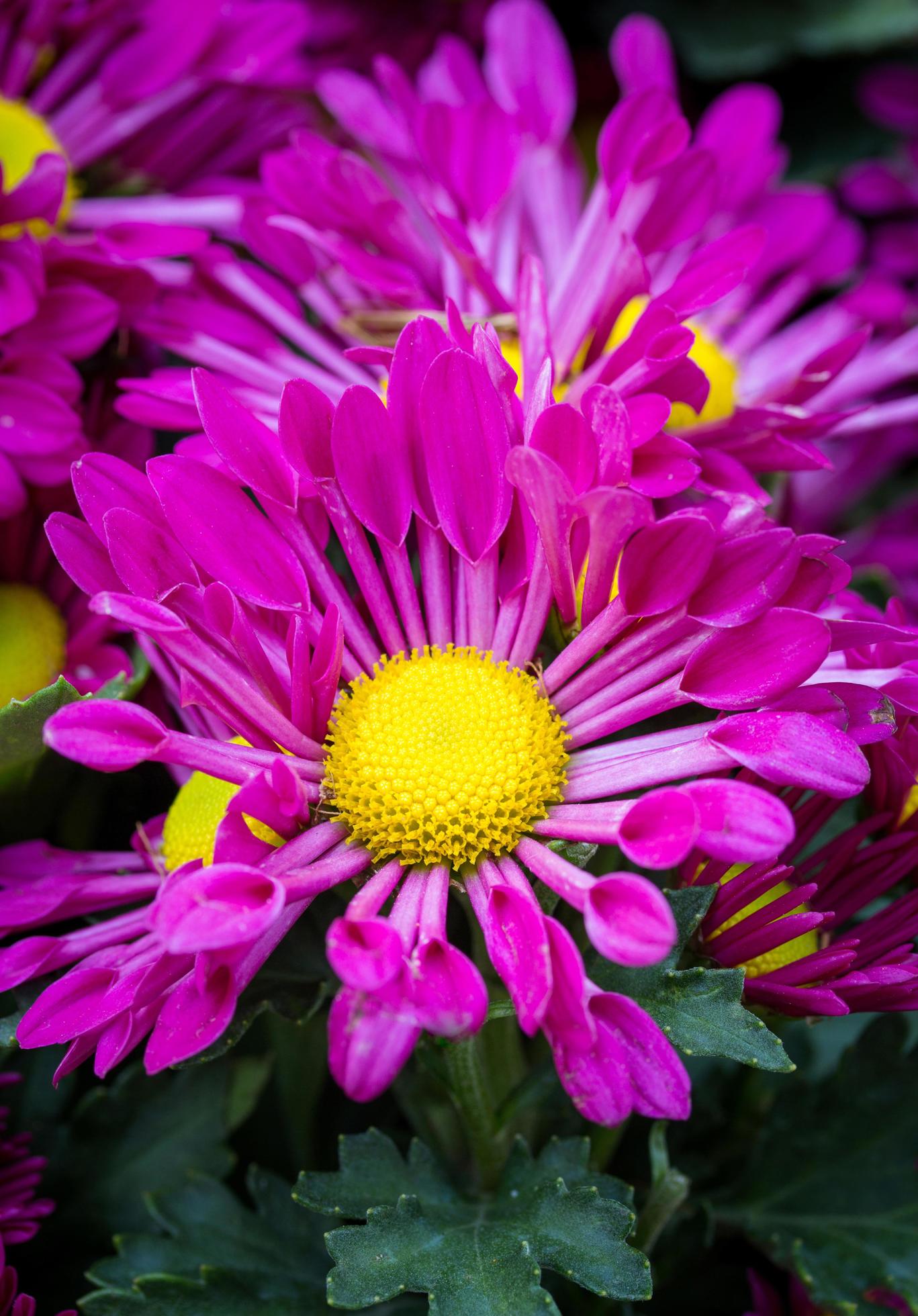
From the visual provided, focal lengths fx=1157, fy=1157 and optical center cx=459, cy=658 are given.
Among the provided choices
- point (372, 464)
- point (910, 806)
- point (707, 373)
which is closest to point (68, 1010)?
point (372, 464)

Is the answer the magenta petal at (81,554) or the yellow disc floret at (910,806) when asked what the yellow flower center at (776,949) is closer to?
the yellow disc floret at (910,806)

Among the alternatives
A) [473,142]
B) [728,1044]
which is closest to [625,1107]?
[728,1044]

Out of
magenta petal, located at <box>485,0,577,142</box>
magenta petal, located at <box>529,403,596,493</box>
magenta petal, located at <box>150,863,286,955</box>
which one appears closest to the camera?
magenta petal, located at <box>150,863,286,955</box>

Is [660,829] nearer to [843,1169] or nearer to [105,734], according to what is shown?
[105,734]

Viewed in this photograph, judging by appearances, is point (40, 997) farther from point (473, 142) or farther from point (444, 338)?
point (473, 142)

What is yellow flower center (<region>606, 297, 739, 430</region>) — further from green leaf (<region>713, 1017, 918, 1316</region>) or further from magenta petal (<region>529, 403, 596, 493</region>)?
green leaf (<region>713, 1017, 918, 1316</region>)

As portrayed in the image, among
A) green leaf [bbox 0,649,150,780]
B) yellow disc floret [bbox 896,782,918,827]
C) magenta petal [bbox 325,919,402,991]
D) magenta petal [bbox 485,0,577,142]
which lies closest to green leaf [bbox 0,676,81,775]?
green leaf [bbox 0,649,150,780]

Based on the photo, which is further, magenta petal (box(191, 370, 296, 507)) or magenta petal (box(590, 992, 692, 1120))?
magenta petal (box(191, 370, 296, 507))
